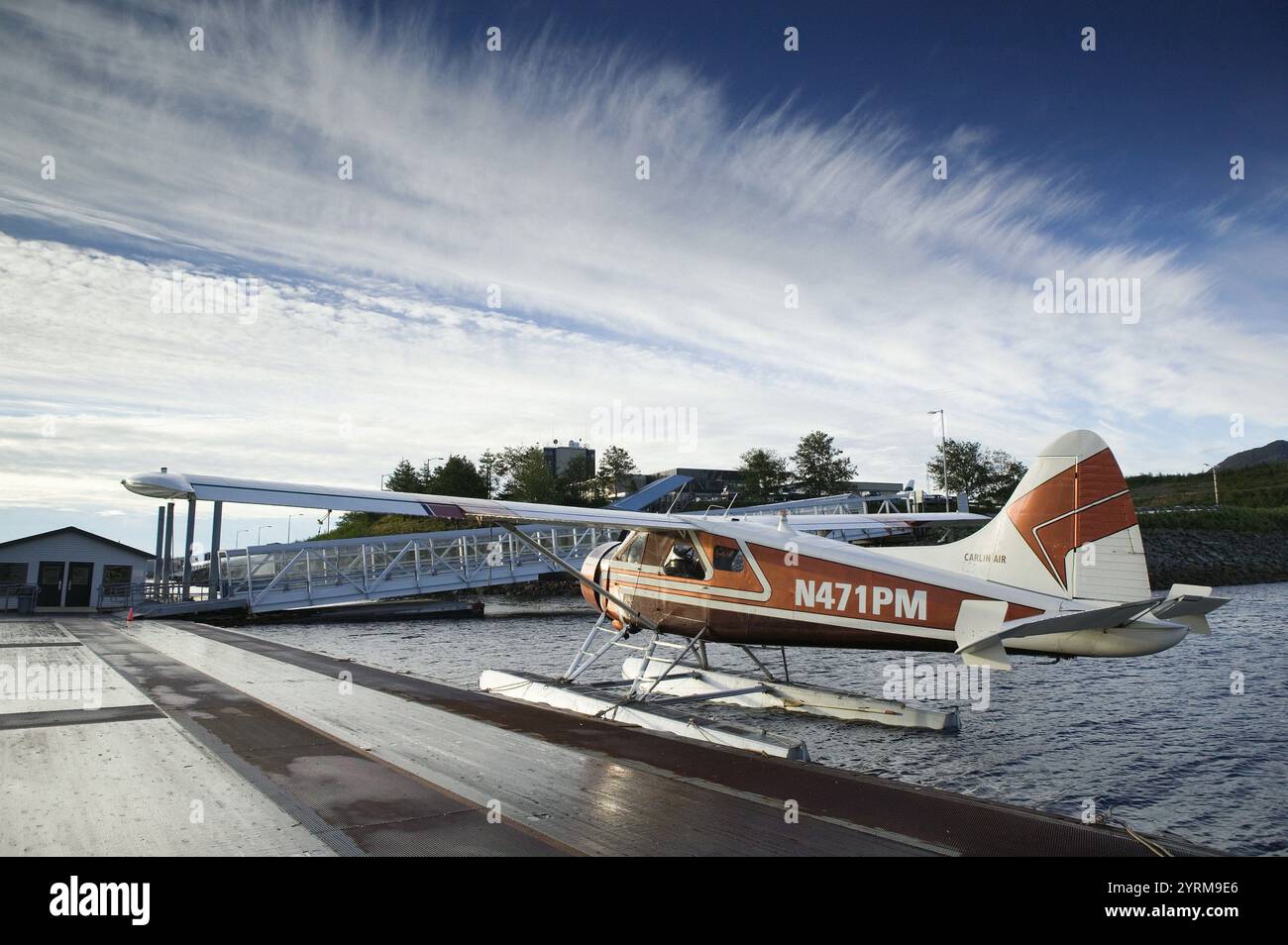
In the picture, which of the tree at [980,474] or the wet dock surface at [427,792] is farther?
the tree at [980,474]

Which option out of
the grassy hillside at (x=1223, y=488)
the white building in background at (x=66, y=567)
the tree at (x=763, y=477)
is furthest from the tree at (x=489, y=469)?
the grassy hillside at (x=1223, y=488)

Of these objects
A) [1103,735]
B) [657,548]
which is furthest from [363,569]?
[1103,735]

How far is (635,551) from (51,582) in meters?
38.3

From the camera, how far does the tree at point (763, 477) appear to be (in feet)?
259

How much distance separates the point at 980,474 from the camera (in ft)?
263

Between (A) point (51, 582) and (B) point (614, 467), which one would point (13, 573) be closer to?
(A) point (51, 582)

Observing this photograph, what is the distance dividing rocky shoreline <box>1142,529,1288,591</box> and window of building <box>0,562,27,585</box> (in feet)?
212

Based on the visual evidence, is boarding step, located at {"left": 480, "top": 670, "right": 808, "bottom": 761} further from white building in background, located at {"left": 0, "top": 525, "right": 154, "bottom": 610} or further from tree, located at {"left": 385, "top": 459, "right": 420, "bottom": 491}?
tree, located at {"left": 385, "top": 459, "right": 420, "bottom": 491}

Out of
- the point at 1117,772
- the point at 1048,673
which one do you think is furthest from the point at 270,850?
the point at 1048,673

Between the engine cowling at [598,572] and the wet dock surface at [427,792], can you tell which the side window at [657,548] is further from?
the wet dock surface at [427,792]

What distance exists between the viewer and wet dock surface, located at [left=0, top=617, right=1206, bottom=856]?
5.07 m

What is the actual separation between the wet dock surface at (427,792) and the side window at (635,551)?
3513 millimetres
